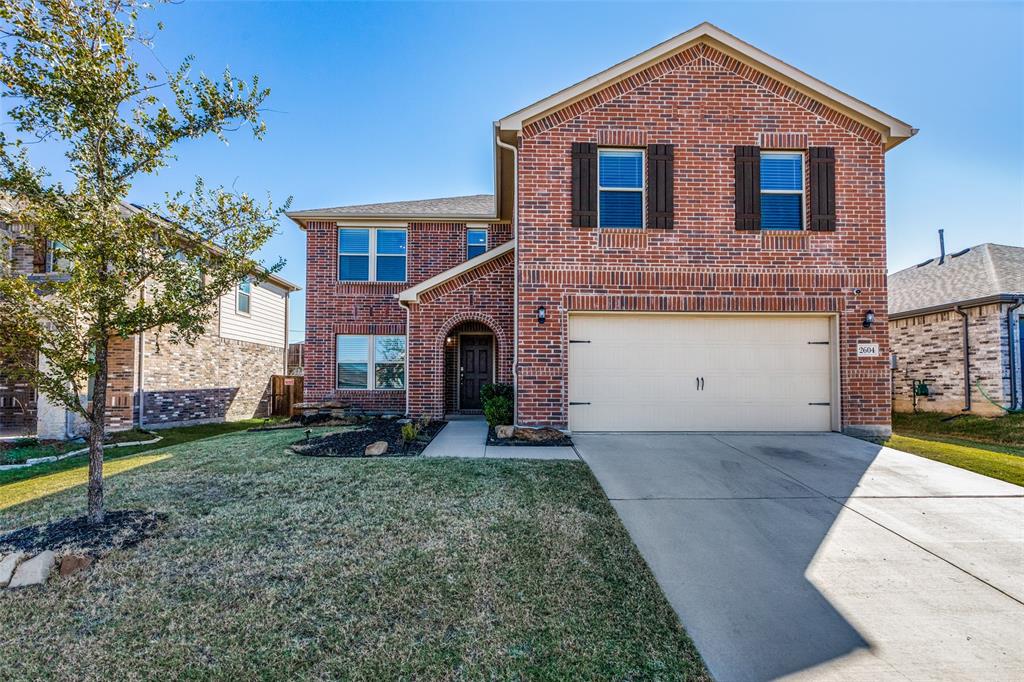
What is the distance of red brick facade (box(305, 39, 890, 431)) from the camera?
8195 mm

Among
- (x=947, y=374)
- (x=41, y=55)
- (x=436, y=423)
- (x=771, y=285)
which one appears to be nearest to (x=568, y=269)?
(x=771, y=285)

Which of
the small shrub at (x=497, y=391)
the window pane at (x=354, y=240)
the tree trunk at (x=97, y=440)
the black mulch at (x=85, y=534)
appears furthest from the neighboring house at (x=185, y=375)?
the small shrub at (x=497, y=391)

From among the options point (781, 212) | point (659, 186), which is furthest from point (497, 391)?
point (781, 212)

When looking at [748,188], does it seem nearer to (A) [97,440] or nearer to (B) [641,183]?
(B) [641,183]

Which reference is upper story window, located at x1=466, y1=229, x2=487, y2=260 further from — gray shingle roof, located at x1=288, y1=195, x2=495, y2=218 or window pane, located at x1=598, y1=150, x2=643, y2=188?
window pane, located at x1=598, y1=150, x2=643, y2=188

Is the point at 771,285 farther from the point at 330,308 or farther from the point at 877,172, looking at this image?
the point at 330,308

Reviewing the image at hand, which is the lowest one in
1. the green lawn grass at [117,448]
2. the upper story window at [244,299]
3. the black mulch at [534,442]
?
the green lawn grass at [117,448]

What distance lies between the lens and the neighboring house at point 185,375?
1078 cm

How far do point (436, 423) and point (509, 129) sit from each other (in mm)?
6225

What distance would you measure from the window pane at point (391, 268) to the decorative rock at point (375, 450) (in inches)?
256

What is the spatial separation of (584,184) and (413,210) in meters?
6.24

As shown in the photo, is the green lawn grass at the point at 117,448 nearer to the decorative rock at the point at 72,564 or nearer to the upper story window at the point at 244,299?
the upper story window at the point at 244,299

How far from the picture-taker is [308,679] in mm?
2338

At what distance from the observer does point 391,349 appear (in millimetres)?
12555
